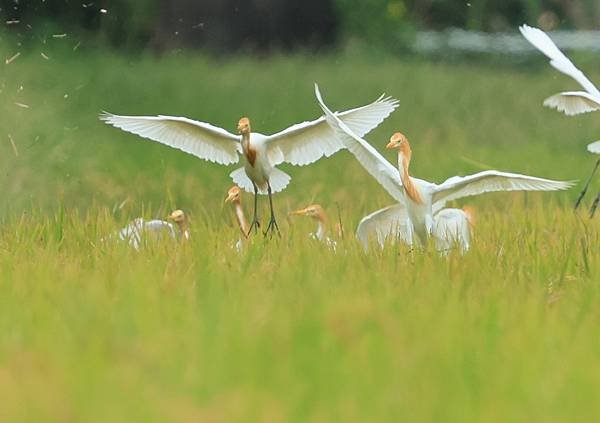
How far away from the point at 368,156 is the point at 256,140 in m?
0.81

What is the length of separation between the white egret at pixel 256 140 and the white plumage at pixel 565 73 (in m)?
0.66

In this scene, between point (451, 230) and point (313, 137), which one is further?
point (313, 137)

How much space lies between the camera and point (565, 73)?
635 cm

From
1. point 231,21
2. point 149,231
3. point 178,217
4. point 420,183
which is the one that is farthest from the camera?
point 231,21

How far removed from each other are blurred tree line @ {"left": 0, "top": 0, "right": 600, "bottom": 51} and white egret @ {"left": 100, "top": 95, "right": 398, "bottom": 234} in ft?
29.4

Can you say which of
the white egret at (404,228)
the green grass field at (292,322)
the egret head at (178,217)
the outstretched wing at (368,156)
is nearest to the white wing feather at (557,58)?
the green grass field at (292,322)

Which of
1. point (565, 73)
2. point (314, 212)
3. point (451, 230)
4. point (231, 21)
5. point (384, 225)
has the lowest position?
point (231, 21)

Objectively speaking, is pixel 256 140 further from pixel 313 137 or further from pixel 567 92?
pixel 567 92

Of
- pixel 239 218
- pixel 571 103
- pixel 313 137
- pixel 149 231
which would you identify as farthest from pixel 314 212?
pixel 571 103

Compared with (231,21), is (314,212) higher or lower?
higher

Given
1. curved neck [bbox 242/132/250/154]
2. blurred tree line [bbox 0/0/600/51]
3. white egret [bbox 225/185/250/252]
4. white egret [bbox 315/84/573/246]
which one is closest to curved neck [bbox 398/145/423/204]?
white egret [bbox 315/84/573/246]

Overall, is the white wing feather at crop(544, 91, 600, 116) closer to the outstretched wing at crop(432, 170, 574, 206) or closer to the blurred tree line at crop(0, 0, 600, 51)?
the outstretched wing at crop(432, 170, 574, 206)

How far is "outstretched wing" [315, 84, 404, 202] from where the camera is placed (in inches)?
214

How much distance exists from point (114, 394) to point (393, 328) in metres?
0.89
